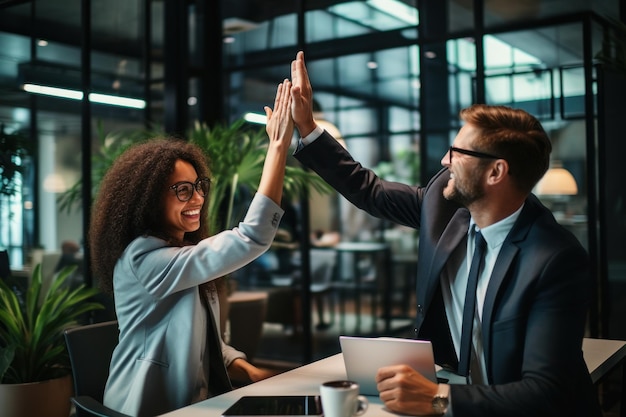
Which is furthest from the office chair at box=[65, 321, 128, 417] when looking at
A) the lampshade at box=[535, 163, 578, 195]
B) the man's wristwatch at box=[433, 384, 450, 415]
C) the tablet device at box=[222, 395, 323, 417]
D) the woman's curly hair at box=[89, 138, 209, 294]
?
the lampshade at box=[535, 163, 578, 195]

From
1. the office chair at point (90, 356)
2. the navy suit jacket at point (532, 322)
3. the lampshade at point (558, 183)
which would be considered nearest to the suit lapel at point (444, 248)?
the navy suit jacket at point (532, 322)

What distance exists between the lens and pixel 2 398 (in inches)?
143

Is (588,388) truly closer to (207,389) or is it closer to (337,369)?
(337,369)

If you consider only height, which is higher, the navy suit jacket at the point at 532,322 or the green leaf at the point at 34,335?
the navy suit jacket at the point at 532,322

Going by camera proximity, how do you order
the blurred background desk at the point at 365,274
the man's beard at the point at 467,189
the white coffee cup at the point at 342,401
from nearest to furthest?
1. the white coffee cup at the point at 342,401
2. the man's beard at the point at 467,189
3. the blurred background desk at the point at 365,274

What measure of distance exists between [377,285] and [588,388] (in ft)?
12.7

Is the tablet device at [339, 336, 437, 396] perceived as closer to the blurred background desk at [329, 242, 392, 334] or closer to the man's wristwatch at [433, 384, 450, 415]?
the man's wristwatch at [433, 384, 450, 415]

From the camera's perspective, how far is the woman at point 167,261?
7.18ft

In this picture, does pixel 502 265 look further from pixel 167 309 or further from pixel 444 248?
pixel 167 309

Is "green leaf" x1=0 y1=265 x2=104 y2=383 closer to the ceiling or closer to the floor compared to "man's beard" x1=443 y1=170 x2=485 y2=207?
closer to the floor

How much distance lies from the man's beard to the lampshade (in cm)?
269

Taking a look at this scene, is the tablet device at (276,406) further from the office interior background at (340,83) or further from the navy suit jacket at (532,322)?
the office interior background at (340,83)

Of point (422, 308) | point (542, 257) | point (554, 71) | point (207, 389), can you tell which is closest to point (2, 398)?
point (207, 389)

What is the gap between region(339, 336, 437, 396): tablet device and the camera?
1.84 meters
